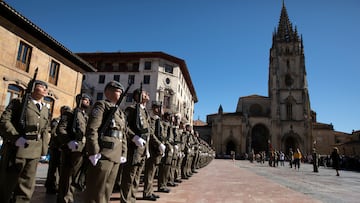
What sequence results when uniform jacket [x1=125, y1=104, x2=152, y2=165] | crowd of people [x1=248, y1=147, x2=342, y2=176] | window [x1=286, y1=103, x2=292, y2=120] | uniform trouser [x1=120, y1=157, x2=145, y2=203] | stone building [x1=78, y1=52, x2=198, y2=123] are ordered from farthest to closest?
window [x1=286, y1=103, x2=292, y2=120] → stone building [x1=78, y1=52, x2=198, y2=123] → crowd of people [x1=248, y1=147, x2=342, y2=176] → uniform jacket [x1=125, y1=104, x2=152, y2=165] → uniform trouser [x1=120, y1=157, x2=145, y2=203]

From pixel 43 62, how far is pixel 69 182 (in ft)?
48.3

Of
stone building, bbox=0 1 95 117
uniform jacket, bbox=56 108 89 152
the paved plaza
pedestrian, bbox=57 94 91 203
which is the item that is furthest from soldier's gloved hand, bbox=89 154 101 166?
stone building, bbox=0 1 95 117

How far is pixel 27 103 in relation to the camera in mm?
3748

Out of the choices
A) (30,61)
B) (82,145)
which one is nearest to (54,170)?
(82,145)

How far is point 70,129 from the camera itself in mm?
4859

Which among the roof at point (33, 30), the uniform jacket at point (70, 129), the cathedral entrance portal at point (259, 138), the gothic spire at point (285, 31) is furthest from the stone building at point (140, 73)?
the gothic spire at point (285, 31)

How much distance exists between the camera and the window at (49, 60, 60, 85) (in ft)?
56.7

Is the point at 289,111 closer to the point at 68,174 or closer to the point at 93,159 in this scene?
the point at 68,174

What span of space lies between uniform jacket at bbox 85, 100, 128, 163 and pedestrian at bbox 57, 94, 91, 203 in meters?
1.19

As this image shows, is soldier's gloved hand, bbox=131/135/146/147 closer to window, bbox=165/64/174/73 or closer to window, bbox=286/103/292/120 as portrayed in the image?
window, bbox=165/64/174/73

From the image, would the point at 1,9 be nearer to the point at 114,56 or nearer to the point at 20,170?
the point at 20,170

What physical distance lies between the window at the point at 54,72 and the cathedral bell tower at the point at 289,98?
46.5 meters

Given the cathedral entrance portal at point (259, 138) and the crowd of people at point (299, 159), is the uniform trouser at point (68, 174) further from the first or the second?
the cathedral entrance portal at point (259, 138)

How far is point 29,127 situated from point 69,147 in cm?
76
